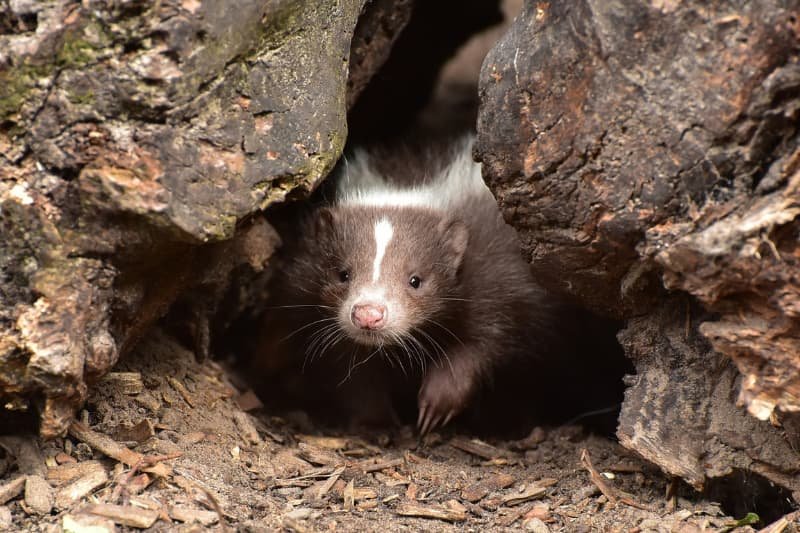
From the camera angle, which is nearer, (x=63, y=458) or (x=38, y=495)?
(x=38, y=495)

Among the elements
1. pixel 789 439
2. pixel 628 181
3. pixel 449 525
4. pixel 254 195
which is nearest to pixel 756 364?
pixel 789 439

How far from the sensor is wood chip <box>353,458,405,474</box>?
3794 mm

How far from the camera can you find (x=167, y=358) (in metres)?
4.05

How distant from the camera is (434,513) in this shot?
3.27 meters

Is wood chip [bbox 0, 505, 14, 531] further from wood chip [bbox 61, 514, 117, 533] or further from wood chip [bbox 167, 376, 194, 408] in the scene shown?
wood chip [bbox 167, 376, 194, 408]

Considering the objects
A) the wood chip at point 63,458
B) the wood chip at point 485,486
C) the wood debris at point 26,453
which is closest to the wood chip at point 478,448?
the wood chip at point 485,486

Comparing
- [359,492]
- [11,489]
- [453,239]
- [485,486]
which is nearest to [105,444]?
[11,489]

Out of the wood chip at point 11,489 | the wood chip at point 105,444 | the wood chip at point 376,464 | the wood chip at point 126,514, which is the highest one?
the wood chip at point 105,444

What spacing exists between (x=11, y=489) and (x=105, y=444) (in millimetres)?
386

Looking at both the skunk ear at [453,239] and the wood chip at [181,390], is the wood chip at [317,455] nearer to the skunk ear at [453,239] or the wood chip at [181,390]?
the wood chip at [181,390]

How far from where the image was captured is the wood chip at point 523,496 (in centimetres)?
345

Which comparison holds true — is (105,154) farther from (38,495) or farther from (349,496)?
(349,496)

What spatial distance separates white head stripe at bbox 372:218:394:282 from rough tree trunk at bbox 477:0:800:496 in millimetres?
1235

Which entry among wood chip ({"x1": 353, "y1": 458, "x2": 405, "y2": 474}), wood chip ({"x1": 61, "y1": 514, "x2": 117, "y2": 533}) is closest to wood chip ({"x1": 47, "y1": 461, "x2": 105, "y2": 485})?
wood chip ({"x1": 61, "y1": 514, "x2": 117, "y2": 533})
